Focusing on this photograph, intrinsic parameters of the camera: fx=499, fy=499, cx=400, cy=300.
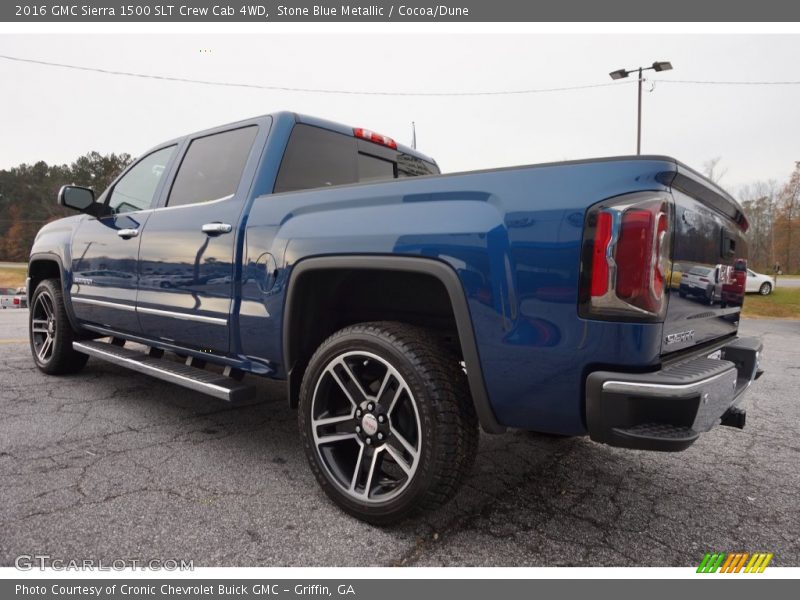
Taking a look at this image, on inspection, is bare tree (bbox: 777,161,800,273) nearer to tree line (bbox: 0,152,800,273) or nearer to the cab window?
tree line (bbox: 0,152,800,273)

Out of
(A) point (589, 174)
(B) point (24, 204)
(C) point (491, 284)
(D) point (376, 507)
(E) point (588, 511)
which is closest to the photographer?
(A) point (589, 174)

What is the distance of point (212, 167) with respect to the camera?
3301mm

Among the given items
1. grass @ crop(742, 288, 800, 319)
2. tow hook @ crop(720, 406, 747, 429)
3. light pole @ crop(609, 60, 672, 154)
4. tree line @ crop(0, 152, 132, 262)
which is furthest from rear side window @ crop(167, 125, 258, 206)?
tree line @ crop(0, 152, 132, 262)

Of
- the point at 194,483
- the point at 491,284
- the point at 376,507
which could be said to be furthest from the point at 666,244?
the point at 194,483

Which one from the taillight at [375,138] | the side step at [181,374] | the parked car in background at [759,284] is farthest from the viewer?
the parked car in background at [759,284]

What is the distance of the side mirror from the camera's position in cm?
386

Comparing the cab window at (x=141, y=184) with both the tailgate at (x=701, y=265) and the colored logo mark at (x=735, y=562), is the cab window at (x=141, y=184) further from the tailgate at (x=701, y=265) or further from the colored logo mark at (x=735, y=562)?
the colored logo mark at (x=735, y=562)

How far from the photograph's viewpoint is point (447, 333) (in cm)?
246

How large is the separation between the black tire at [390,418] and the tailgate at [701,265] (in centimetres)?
81

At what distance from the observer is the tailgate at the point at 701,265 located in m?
1.81

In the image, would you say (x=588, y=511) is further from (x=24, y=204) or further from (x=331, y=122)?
(x=24, y=204)

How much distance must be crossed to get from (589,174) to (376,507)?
1545mm

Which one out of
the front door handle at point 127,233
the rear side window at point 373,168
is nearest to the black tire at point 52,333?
the front door handle at point 127,233

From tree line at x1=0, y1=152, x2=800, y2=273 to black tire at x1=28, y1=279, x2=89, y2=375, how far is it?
46.8m
